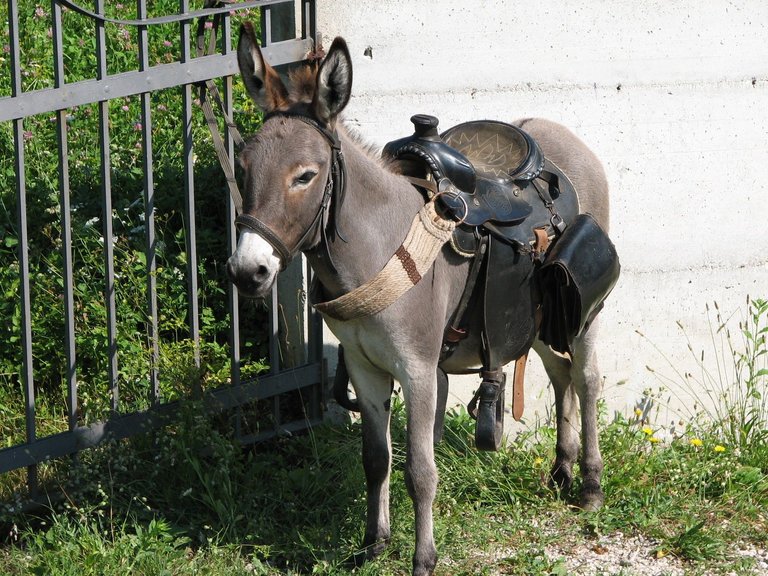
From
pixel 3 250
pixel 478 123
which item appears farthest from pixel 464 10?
pixel 3 250

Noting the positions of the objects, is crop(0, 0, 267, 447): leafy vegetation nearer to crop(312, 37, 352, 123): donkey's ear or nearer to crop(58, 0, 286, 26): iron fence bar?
crop(58, 0, 286, 26): iron fence bar

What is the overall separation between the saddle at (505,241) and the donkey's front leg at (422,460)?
13.1 inches

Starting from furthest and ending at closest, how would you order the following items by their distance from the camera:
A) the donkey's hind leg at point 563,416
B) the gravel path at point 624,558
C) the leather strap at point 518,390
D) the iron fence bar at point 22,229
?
the donkey's hind leg at point 563,416 < the leather strap at point 518,390 < the gravel path at point 624,558 < the iron fence bar at point 22,229

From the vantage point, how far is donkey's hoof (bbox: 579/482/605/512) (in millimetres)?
4723

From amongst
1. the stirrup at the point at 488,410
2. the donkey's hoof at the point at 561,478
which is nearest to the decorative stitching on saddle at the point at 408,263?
the stirrup at the point at 488,410

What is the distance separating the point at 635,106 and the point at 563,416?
1.67 m

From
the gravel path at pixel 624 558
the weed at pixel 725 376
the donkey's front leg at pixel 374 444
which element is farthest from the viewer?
the weed at pixel 725 376

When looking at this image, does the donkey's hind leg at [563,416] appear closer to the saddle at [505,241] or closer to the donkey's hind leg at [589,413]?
the donkey's hind leg at [589,413]

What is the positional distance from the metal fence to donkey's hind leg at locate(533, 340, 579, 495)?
111cm

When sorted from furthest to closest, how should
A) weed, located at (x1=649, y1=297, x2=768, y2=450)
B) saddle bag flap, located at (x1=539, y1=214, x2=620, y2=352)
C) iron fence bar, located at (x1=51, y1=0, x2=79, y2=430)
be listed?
1. weed, located at (x1=649, y1=297, x2=768, y2=450)
2. saddle bag flap, located at (x1=539, y1=214, x2=620, y2=352)
3. iron fence bar, located at (x1=51, y1=0, x2=79, y2=430)

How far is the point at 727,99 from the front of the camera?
542 centimetres

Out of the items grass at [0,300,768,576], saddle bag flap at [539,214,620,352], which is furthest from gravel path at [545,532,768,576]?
saddle bag flap at [539,214,620,352]

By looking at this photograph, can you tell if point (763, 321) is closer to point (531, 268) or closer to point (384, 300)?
point (531, 268)

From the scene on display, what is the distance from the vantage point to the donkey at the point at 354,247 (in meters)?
3.32
